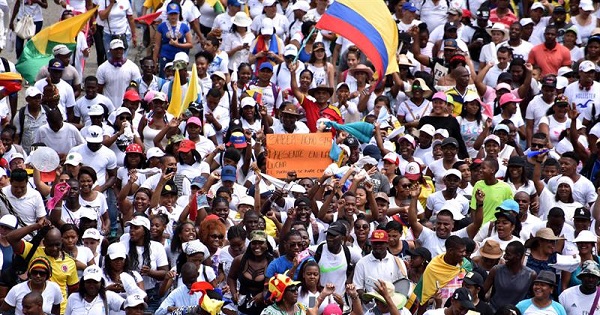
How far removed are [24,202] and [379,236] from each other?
3703 mm

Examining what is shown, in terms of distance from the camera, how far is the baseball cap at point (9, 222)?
17484 mm

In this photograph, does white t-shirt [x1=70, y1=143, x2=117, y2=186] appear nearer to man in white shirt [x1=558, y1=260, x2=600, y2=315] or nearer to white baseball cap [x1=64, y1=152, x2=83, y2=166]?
white baseball cap [x1=64, y1=152, x2=83, y2=166]

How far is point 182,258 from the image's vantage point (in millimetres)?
17078

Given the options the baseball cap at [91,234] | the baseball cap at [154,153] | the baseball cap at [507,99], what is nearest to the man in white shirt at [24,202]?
the baseball cap at [91,234]

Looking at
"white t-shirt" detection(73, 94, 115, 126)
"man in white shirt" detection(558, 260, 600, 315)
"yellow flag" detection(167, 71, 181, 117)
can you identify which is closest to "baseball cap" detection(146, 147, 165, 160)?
"yellow flag" detection(167, 71, 181, 117)

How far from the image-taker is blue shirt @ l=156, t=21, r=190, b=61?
2297 cm

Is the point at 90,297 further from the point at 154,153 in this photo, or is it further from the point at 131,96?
the point at 131,96

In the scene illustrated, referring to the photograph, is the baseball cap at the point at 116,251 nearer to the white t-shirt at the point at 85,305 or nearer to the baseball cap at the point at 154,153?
the white t-shirt at the point at 85,305

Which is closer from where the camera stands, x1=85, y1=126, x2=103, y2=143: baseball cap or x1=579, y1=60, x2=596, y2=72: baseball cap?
x1=85, y1=126, x2=103, y2=143: baseball cap

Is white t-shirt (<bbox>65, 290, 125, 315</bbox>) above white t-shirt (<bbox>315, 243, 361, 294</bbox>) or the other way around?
the other way around

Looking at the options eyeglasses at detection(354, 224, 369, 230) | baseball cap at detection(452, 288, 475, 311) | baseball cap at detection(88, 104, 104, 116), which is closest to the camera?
baseball cap at detection(452, 288, 475, 311)

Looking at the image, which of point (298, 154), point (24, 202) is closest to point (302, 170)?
point (298, 154)

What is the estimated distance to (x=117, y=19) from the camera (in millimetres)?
23250

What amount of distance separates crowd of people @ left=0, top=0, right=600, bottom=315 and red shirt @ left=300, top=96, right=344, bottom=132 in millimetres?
23
